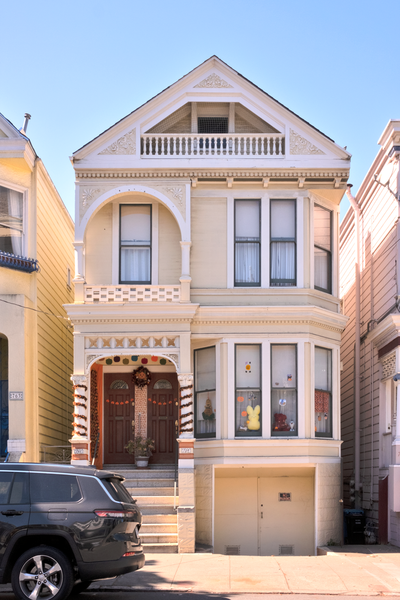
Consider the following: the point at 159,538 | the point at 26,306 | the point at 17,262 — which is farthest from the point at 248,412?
the point at 17,262

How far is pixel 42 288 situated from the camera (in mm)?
18469

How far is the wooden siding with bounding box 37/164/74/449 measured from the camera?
18.2 m

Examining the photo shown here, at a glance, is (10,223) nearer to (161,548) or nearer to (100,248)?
(100,248)

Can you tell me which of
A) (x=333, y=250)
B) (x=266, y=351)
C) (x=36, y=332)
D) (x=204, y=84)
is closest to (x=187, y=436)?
(x=266, y=351)

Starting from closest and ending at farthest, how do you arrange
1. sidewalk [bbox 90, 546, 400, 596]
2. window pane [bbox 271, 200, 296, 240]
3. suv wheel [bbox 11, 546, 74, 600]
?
suv wheel [bbox 11, 546, 74, 600], sidewalk [bbox 90, 546, 400, 596], window pane [bbox 271, 200, 296, 240]

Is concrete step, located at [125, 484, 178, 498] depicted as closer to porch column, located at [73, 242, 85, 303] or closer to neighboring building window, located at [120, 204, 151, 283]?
porch column, located at [73, 242, 85, 303]

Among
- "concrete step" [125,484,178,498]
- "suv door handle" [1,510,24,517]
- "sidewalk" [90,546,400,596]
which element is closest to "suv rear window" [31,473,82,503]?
"suv door handle" [1,510,24,517]

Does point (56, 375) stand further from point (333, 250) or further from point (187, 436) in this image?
point (333, 250)

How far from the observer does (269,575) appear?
12.7 meters

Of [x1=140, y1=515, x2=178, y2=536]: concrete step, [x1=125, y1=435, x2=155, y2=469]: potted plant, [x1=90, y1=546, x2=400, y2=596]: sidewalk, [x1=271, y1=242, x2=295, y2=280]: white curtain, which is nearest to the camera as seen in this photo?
[x1=90, y1=546, x2=400, y2=596]: sidewalk

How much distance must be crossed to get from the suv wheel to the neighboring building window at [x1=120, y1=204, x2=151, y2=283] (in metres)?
9.00

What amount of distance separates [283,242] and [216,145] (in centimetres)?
276

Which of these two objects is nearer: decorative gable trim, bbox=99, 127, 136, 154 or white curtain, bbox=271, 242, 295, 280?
decorative gable trim, bbox=99, 127, 136, 154

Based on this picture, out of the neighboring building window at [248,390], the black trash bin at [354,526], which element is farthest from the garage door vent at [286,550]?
the neighboring building window at [248,390]
